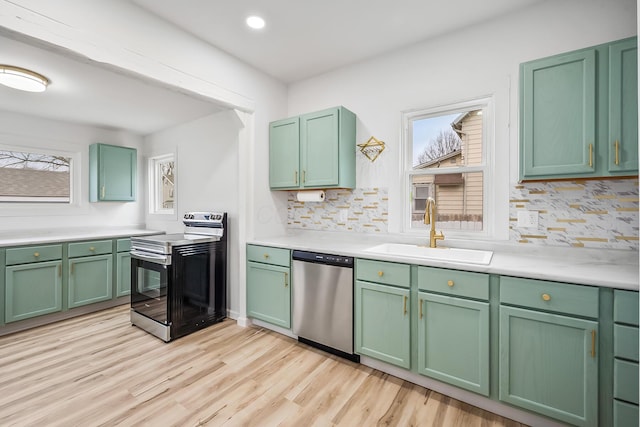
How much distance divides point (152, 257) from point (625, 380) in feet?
11.1

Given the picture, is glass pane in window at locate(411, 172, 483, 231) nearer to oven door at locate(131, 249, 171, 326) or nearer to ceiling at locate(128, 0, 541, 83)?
ceiling at locate(128, 0, 541, 83)

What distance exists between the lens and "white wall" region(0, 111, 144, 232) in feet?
11.5

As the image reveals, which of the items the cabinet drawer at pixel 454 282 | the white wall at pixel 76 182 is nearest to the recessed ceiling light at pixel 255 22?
the cabinet drawer at pixel 454 282

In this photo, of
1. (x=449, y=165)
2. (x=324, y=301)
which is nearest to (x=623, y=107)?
(x=449, y=165)

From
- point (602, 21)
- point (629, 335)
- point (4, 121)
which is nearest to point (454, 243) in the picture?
→ point (629, 335)

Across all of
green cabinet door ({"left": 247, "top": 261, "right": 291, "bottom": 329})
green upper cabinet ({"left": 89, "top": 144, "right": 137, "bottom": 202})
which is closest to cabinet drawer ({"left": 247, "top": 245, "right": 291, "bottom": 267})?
green cabinet door ({"left": 247, "top": 261, "right": 291, "bottom": 329})

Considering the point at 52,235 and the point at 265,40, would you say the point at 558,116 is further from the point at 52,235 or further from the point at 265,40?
the point at 52,235

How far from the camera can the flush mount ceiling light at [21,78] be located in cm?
246

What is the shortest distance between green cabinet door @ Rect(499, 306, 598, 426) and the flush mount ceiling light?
415 cm

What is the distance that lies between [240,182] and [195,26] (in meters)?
1.38

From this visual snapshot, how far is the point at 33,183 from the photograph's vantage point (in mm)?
3717

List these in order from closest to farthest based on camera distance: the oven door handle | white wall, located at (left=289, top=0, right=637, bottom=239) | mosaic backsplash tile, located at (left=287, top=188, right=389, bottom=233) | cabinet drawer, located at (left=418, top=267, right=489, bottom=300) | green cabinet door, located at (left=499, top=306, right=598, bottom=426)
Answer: green cabinet door, located at (left=499, top=306, right=598, bottom=426) < cabinet drawer, located at (left=418, top=267, right=489, bottom=300) < white wall, located at (left=289, top=0, right=637, bottom=239) < the oven door handle < mosaic backsplash tile, located at (left=287, top=188, right=389, bottom=233)

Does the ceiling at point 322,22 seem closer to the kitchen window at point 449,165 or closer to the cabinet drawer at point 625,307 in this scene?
the kitchen window at point 449,165

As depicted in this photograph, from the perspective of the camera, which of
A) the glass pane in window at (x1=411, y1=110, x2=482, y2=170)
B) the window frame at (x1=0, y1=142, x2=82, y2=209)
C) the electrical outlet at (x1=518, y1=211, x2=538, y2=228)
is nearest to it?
the electrical outlet at (x1=518, y1=211, x2=538, y2=228)
